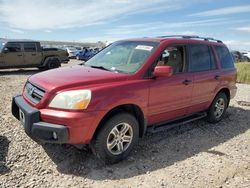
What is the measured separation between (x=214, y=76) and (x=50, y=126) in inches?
146

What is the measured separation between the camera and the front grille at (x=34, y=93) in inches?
161

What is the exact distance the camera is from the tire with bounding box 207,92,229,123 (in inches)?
253

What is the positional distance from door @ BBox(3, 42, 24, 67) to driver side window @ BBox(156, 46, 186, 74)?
12.3m

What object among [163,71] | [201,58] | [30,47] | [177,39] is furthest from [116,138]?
[30,47]

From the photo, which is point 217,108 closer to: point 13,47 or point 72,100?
point 72,100

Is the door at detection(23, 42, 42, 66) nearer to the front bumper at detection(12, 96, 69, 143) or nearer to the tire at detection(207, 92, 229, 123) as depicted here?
the tire at detection(207, 92, 229, 123)

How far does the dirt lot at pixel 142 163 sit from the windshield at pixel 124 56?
1368mm

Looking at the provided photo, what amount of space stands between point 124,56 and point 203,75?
1681mm

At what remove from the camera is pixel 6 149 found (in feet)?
15.1

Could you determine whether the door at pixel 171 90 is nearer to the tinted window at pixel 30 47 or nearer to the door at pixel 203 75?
the door at pixel 203 75

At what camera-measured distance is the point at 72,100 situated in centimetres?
382

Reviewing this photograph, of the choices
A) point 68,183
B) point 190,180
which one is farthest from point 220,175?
point 68,183

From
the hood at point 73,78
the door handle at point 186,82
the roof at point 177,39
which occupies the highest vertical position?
the roof at point 177,39

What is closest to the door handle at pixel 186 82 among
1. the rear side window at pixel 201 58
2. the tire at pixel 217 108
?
the rear side window at pixel 201 58
